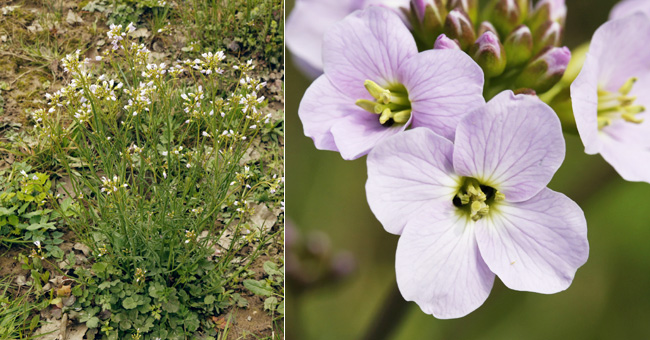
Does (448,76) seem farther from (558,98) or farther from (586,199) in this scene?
(586,199)

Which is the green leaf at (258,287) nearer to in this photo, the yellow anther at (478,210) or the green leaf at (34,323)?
the green leaf at (34,323)

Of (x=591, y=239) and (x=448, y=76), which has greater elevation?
(x=448, y=76)

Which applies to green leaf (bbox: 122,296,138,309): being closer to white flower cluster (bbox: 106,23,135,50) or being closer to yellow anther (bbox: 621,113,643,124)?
white flower cluster (bbox: 106,23,135,50)

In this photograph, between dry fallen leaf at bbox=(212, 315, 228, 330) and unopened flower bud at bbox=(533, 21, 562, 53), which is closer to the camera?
unopened flower bud at bbox=(533, 21, 562, 53)

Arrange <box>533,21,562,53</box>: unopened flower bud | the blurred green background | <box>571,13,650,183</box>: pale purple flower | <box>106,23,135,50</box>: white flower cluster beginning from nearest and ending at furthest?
1. <box>571,13,650,183</box>: pale purple flower
2. <box>533,21,562,53</box>: unopened flower bud
3. <box>106,23,135,50</box>: white flower cluster
4. the blurred green background

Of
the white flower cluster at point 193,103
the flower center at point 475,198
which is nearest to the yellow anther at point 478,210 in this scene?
the flower center at point 475,198

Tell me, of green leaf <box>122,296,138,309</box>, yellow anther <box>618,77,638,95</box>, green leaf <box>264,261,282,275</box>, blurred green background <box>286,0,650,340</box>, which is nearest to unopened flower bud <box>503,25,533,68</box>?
yellow anther <box>618,77,638,95</box>

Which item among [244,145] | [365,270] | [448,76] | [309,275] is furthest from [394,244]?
[448,76]
